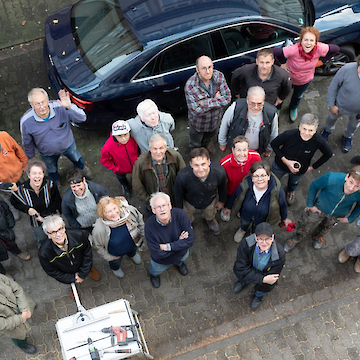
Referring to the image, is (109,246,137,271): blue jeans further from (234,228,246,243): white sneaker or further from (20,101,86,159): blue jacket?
(20,101,86,159): blue jacket

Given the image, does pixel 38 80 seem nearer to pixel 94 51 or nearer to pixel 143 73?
pixel 94 51

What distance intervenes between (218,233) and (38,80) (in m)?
4.33

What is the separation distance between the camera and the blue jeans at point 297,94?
5.95 metres

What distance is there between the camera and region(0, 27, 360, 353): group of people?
4180 mm

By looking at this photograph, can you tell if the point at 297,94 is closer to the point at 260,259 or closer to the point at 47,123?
the point at 260,259

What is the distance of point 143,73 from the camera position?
561 cm

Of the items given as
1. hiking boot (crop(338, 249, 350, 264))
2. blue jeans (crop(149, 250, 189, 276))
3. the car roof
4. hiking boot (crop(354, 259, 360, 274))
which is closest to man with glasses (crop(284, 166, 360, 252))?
hiking boot (crop(338, 249, 350, 264))

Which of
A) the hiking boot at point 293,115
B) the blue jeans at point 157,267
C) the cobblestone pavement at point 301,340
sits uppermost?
the blue jeans at point 157,267

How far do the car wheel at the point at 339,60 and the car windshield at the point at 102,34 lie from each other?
338 centimetres

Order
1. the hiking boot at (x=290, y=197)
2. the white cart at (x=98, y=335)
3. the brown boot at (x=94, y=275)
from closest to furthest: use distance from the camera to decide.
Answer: the white cart at (x=98, y=335) → the brown boot at (x=94, y=275) → the hiking boot at (x=290, y=197)

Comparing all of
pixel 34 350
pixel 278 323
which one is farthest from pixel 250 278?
pixel 34 350

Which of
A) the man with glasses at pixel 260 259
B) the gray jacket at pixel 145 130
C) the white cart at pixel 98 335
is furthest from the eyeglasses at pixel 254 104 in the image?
the white cart at pixel 98 335

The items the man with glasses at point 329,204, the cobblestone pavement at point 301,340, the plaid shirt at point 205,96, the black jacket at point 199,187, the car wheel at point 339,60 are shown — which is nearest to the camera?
the man with glasses at point 329,204

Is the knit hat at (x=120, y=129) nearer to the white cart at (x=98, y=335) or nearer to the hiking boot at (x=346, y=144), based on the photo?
the white cart at (x=98, y=335)
